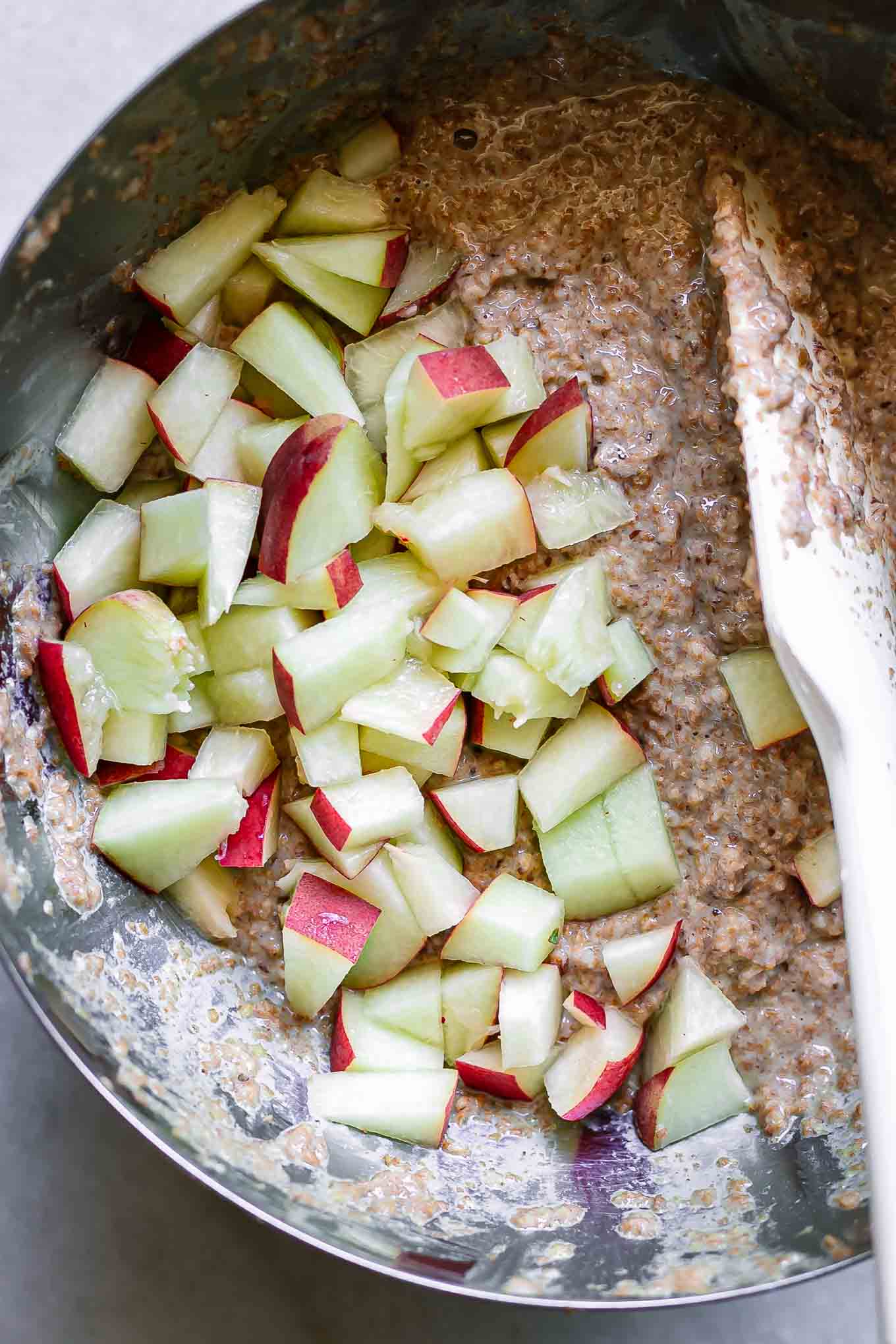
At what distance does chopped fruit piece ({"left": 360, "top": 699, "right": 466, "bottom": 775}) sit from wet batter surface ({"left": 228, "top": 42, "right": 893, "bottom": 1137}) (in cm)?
18

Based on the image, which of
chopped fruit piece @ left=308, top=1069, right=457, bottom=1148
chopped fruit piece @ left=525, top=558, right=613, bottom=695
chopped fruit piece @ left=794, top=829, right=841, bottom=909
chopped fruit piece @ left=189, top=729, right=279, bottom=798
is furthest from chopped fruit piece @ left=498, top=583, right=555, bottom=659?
chopped fruit piece @ left=308, top=1069, right=457, bottom=1148

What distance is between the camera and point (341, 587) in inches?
57.6

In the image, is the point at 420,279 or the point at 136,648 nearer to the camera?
the point at 136,648

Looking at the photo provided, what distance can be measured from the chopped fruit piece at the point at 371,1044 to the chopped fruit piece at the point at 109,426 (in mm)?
751

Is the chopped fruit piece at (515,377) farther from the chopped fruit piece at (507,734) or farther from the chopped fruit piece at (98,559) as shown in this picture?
the chopped fruit piece at (98,559)

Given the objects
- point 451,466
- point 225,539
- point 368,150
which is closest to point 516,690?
point 451,466

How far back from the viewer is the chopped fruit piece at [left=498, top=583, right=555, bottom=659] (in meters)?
1.48

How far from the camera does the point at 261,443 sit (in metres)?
1.51

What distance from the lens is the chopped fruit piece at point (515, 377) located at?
1486mm

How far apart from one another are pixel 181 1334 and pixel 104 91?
5.62 ft

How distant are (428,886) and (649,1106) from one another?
1.33ft

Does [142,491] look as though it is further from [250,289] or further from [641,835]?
[641,835]

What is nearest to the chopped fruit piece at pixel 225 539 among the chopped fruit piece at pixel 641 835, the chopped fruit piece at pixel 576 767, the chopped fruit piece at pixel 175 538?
the chopped fruit piece at pixel 175 538

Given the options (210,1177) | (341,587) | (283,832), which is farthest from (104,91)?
(210,1177)
